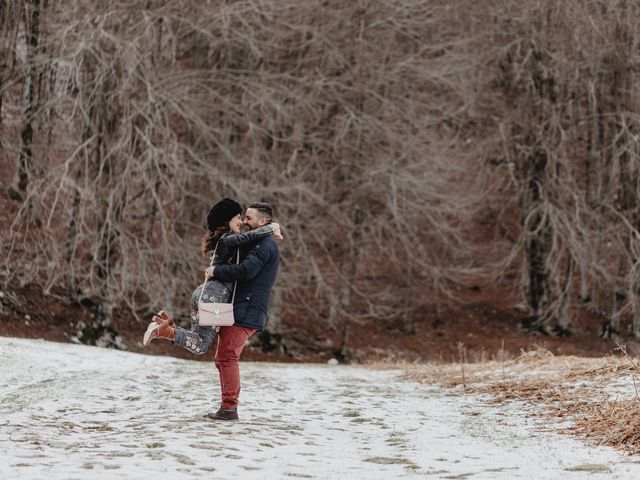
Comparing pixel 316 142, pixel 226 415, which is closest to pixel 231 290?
pixel 226 415

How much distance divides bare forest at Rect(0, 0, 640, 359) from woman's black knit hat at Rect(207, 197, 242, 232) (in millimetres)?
8319

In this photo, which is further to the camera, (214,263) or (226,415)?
(214,263)

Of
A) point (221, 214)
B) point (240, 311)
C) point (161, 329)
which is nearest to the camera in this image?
point (161, 329)

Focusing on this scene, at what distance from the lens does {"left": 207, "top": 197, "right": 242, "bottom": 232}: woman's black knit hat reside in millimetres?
6801

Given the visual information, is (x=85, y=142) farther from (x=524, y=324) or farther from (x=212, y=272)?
(x=524, y=324)

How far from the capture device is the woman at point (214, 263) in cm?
658

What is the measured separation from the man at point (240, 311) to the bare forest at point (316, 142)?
856cm

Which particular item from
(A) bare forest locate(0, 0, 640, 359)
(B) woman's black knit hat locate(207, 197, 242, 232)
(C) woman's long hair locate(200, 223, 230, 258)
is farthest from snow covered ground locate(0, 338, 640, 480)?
(A) bare forest locate(0, 0, 640, 359)

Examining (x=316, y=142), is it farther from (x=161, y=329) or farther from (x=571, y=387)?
(x=161, y=329)

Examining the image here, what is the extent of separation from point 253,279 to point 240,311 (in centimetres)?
27

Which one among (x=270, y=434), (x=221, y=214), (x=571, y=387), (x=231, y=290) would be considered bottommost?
(x=270, y=434)

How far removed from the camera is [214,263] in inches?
269

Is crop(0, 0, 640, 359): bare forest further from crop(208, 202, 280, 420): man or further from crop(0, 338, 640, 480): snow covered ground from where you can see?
crop(208, 202, 280, 420): man

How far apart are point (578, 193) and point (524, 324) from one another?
16.7ft
